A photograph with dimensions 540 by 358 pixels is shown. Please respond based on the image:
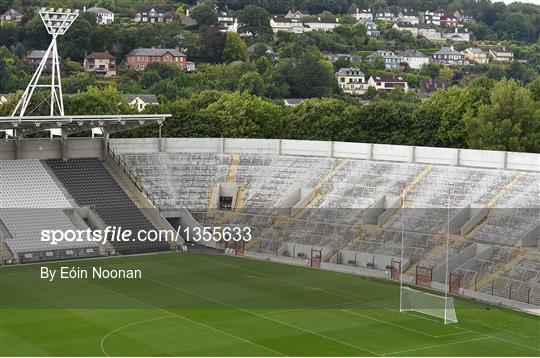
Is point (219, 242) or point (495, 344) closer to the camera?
point (495, 344)

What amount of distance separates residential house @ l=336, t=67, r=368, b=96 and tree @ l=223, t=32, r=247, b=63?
17066mm

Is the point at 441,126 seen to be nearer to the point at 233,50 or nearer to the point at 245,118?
the point at 245,118

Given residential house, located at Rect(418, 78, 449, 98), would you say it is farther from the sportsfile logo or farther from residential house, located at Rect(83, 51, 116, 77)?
the sportsfile logo

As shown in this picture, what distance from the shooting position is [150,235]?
5831 centimetres

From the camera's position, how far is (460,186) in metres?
56.6

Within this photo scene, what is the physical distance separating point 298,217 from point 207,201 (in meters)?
6.16

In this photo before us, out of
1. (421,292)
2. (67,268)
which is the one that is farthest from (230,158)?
(421,292)

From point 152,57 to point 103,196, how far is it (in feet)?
370

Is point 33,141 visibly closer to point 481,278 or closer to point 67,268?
point 67,268

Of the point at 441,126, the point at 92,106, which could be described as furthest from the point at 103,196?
the point at 441,126

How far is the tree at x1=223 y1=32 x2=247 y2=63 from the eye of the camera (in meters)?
180

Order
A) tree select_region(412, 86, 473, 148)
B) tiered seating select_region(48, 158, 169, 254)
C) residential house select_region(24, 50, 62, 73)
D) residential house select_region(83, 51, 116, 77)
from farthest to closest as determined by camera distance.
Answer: residential house select_region(83, 51, 116, 77), residential house select_region(24, 50, 62, 73), tree select_region(412, 86, 473, 148), tiered seating select_region(48, 158, 169, 254)

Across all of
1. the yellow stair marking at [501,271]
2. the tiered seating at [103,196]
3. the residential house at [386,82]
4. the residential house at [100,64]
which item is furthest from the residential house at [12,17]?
the yellow stair marking at [501,271]

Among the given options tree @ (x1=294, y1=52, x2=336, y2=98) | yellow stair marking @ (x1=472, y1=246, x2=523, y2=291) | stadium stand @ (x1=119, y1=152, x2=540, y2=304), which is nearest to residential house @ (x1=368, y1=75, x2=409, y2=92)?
tree @ (x1=294, y1=52, x2=336, y2=98)
